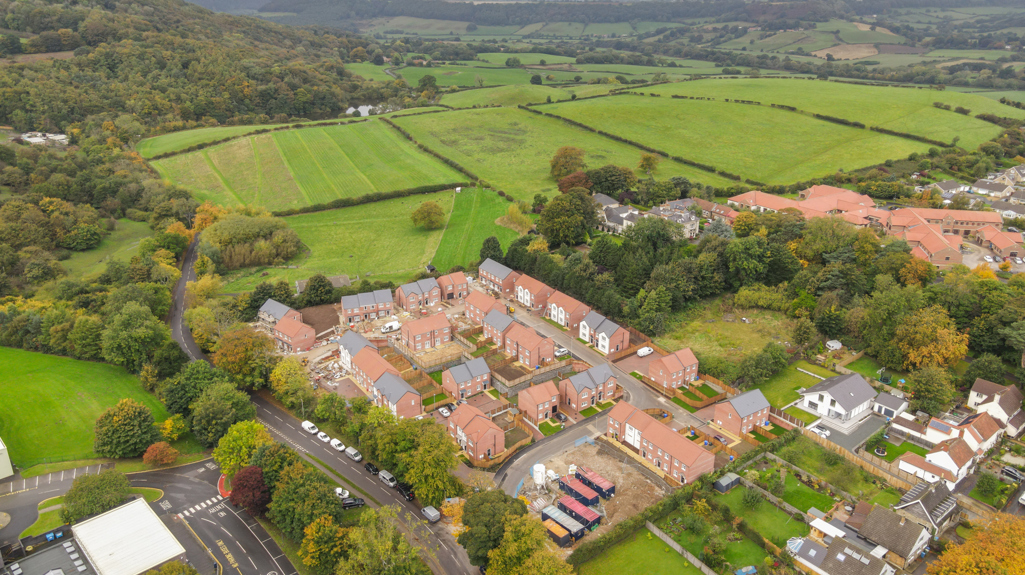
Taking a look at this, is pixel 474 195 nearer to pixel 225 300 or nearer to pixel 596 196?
pixel 596 196

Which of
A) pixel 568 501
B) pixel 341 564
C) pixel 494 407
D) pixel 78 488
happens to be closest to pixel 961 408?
pixel 568 501

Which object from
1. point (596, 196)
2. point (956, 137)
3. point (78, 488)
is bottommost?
point (78, 488)

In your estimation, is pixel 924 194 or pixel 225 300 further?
pixel 924 194

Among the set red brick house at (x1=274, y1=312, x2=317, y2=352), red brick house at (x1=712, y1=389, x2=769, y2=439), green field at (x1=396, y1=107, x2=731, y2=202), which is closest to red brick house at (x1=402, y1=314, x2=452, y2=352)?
red brick house at (x1=274, y1=312, x2=317, y2=352)

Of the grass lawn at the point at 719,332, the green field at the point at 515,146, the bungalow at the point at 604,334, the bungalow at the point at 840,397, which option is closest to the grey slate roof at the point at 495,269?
the bungalow at the point at 604,334

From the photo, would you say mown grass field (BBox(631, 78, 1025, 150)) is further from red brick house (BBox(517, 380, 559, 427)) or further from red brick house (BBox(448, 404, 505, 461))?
red brick house (BBox(448, 404, 505, 461))

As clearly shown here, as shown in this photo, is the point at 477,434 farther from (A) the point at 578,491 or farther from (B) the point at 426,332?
(B) the point at 426,332
